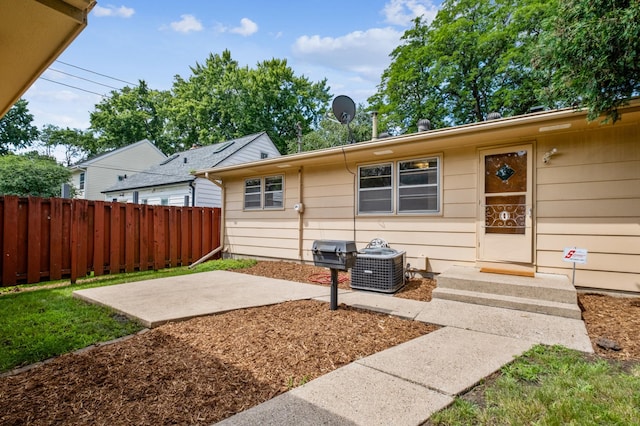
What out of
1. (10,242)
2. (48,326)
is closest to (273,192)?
(10,242)

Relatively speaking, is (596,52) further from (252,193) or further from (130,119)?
(130,119)

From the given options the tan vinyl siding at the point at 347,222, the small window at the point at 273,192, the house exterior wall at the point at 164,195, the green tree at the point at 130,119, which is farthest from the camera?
the green tree at the point at 130,119

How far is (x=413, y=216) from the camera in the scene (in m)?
5.95

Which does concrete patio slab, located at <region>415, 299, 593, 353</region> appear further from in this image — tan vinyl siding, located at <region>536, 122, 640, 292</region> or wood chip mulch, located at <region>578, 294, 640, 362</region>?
tan vinyl siding, located at <region>536, 122, 640, 292</region>

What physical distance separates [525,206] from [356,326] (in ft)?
11.5

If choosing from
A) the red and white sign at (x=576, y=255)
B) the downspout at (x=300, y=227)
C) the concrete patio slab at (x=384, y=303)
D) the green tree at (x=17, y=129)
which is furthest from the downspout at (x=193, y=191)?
the green tree at (x=17, y=129)

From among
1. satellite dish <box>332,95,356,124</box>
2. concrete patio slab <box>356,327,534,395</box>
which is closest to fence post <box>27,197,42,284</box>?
satellite dish <box>332,95,356,124</box>

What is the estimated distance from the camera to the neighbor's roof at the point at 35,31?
1.48m

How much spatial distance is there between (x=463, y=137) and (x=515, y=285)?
2.36m

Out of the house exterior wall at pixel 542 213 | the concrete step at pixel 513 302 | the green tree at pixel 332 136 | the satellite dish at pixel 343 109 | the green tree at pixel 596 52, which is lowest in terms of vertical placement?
the concrete step at pixel 513 302

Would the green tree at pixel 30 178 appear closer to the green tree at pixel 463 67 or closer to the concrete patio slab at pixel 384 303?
the concrete patio slab at pixel 384 303

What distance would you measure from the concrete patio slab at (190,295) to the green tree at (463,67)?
44.5 ft

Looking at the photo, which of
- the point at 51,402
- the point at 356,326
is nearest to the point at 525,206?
the point at 356,326

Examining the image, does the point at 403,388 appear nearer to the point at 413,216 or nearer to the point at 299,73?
the point at 413,216
